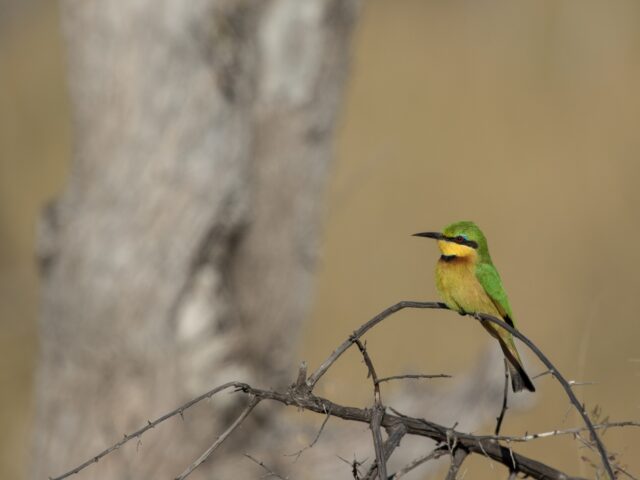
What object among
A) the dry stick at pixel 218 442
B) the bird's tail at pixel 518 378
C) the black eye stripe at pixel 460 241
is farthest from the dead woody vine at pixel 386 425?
the black eye stripe at pixel 460 241

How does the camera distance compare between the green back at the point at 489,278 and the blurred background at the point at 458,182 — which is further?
the blurred background at the point at 458,182

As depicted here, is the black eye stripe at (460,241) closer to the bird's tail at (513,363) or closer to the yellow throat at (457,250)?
the yellow throat at (457,250)

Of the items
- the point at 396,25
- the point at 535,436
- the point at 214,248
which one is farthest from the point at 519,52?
the point at 535,436

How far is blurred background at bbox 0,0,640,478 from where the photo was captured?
6.70 metres

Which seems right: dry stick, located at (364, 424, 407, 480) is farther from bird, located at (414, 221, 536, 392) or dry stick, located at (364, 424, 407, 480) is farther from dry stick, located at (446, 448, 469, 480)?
bird, located at (414, 221, 536, 392)

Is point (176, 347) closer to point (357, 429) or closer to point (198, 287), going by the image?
point (198, 287)

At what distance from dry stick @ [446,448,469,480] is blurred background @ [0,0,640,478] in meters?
2.70

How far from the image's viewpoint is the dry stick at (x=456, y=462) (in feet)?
5.46

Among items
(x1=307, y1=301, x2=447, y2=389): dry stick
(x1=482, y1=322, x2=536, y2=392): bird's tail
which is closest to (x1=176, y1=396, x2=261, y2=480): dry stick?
(x1=307, y1=301, x2=447, y2=389): dry stick

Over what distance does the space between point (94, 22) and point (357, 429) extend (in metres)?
2.42

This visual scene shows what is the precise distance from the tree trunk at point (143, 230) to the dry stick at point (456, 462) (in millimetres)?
3022

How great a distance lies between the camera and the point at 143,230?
468 centimetres

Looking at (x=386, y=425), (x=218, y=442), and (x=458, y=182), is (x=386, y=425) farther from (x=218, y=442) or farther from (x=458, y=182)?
(x=458, y=182)

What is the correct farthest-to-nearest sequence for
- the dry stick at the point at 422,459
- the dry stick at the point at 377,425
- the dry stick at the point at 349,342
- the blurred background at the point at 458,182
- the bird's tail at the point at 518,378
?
the blurred background at the point at 458,182 → the bird's tail at the point at 518,378 → the dry stick at the point at 422,459 → the dry stick at the point at 349,342 → the dry stick at the point at 377,425
